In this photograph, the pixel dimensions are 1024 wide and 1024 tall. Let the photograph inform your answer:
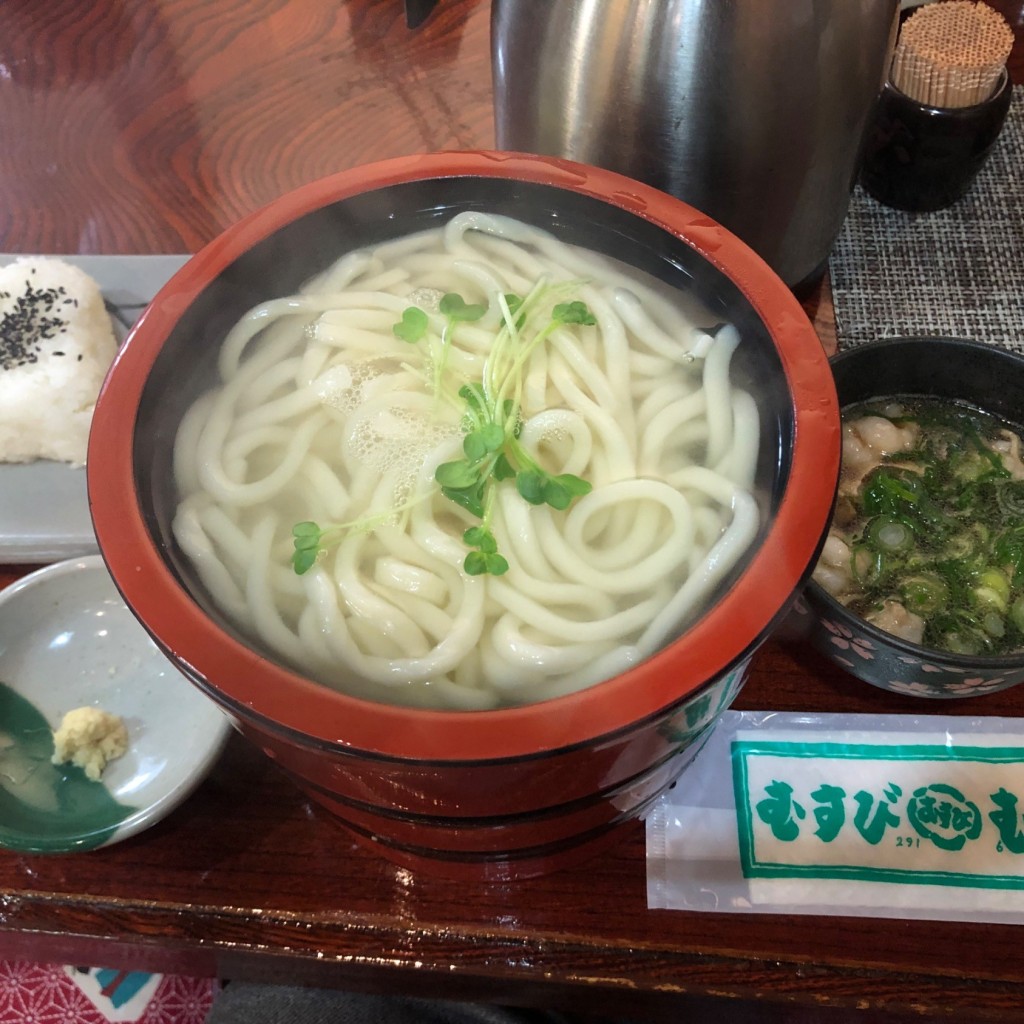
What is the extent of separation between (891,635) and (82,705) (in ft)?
3.24

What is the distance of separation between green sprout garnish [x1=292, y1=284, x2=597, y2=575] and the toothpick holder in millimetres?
724

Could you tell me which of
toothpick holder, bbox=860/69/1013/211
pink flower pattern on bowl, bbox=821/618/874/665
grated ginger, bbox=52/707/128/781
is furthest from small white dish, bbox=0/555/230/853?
toothpick holder, bbox=860/69/1013/211

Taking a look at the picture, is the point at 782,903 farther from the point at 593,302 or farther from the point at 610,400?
the point at 593,302

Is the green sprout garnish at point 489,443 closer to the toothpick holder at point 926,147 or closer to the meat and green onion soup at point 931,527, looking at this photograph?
the meat and green onion soup at point 931,527

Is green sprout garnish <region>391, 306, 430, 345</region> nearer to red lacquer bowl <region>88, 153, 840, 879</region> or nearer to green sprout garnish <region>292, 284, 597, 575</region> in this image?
green sprout garnish <region>292, 284, 597, 575</region>

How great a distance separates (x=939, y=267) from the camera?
57.8 inches

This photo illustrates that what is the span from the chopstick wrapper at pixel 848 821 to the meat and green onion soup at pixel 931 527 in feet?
0.40

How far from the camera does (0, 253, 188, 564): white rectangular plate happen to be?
4.09 ft

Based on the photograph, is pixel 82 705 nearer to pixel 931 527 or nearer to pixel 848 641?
pixel 848 641

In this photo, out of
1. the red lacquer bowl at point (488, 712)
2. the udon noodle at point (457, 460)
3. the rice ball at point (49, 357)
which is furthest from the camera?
the rice ball at point (49, 357)

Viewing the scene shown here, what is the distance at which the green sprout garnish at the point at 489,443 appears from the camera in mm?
848

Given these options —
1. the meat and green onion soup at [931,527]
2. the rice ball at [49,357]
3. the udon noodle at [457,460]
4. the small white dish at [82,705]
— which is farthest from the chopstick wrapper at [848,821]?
the rice ball at [49,357]

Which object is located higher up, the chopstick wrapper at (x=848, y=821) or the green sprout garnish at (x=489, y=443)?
the green sprout garnish at (x=489, y=443)

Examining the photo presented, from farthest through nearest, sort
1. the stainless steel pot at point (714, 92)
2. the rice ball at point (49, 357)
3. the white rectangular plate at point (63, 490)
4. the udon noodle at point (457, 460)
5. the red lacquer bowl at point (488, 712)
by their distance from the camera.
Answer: the rice ball at point (49, 357) < the white rectangular plate at point (63, 490) < the stainless steel pot at point (714, 92) < the udon noodle at point (457, 460) < the red lacquer bowl at point (488, 712)
